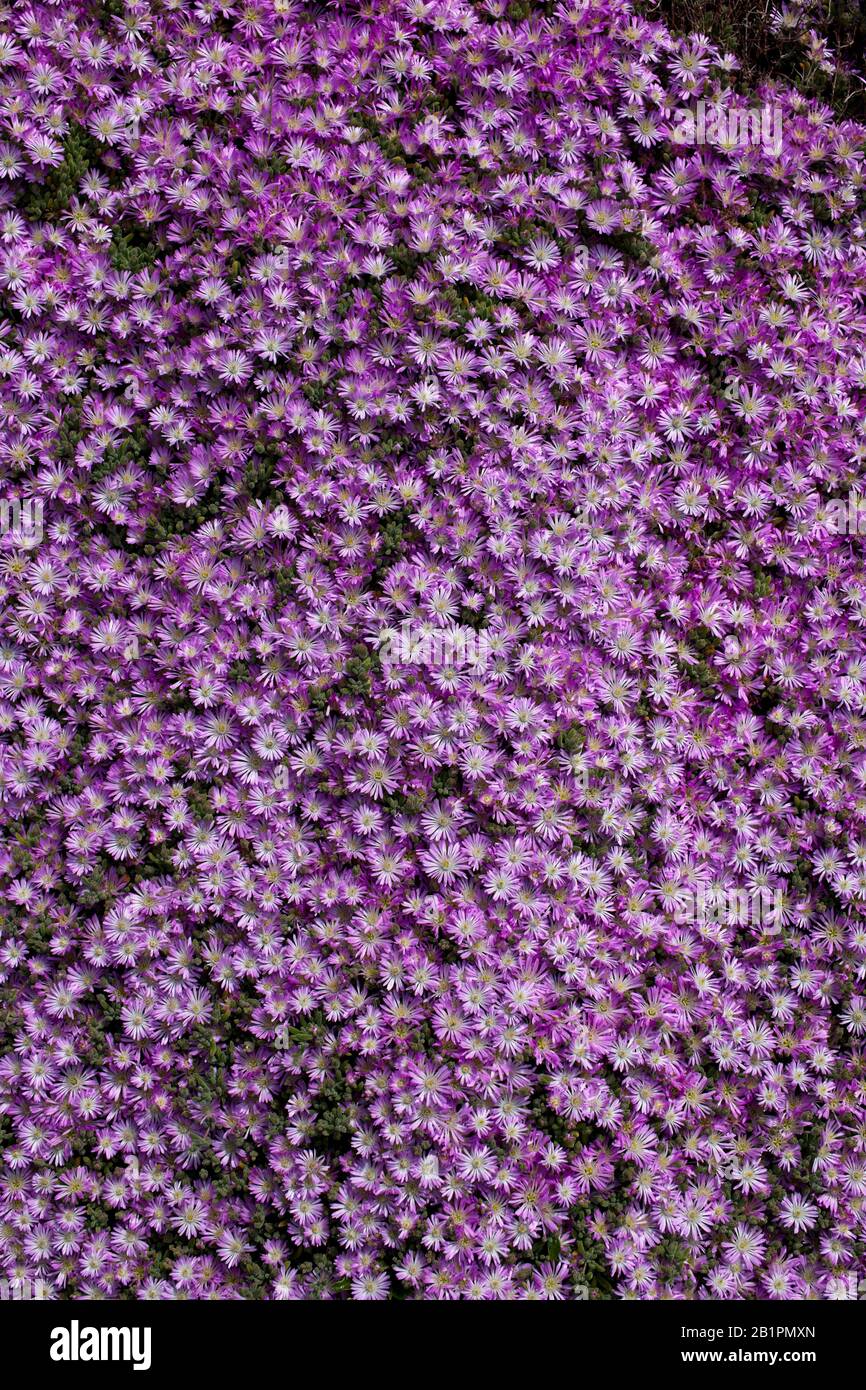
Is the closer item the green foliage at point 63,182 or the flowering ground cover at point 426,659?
the flowering ground cover at point 426,659

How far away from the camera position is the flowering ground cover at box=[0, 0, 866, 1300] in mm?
3047

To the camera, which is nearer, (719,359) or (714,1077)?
(714,1077)

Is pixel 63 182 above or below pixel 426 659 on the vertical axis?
above

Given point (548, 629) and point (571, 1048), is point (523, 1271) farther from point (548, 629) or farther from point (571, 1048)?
point (548, 629)

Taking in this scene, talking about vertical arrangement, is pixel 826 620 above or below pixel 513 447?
below

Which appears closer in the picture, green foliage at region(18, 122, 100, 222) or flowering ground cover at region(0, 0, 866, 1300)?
flowering ground cover at region(0, 0, 866, 1300)

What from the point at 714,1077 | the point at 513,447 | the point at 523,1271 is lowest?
the point at 523,1271

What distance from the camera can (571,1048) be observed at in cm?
303

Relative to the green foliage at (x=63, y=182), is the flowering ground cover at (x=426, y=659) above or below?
below

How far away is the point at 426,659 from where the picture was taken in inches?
122

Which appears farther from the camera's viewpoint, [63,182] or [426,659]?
[63,182]

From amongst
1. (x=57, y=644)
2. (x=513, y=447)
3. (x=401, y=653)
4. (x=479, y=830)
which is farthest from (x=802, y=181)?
(x=57, y=644)

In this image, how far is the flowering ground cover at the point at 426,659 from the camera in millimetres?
3047

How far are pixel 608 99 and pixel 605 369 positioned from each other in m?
0.78
